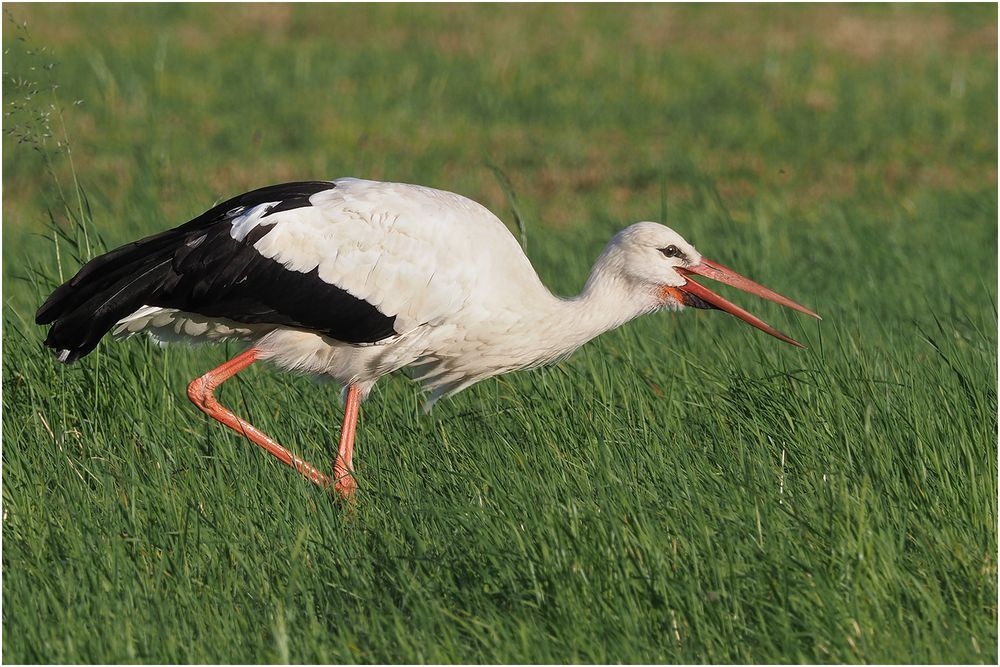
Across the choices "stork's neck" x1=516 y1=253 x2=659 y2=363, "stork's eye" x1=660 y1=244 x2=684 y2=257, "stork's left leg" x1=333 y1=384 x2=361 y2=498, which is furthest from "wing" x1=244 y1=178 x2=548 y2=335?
"stork's eye" x1=660 y1=244 x2=684 y2=257

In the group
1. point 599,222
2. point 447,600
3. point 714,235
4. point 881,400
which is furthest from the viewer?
point 599,222

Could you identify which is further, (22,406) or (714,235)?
(714,235)

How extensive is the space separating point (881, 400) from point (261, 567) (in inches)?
79.1

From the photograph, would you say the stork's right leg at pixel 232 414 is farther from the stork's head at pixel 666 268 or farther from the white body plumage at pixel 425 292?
the stork's head at pixel 666 268

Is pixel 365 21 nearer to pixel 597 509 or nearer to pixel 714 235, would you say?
pixel 714 235

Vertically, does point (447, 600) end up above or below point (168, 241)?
below

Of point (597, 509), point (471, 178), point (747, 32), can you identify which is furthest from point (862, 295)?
point (747, 32)

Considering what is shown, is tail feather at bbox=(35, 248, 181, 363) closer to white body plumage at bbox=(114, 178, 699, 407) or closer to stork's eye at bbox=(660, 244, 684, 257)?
white body plumage at bbox=(114, 178, 699, 407)

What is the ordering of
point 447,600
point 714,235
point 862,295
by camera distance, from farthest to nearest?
point 714,235
point 862,295
point 447,600

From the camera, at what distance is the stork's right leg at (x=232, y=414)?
4.55 m

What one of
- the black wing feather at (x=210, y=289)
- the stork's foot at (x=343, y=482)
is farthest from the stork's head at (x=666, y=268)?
the stork's foot at (x=343, y=482)

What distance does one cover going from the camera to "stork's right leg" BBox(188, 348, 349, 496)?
4.55 metres

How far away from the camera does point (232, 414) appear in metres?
4.95

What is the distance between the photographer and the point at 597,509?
387cm
